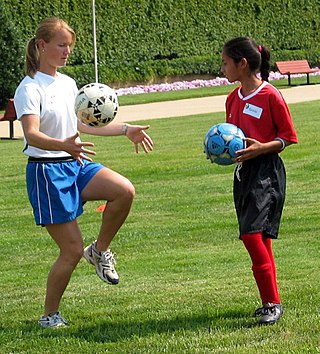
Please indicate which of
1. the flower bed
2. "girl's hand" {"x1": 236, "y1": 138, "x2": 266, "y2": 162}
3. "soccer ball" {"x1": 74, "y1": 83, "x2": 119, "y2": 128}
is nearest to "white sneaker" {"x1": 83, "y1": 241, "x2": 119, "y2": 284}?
"soccer ball" {"x1": 74, "y1": 83, "x2": 119, "y2": 128}

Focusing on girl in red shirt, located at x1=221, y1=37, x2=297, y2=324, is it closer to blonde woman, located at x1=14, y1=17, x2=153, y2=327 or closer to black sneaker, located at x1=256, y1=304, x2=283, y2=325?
black sneaker, located at x1=256, y1=304, x2=283, y2=325

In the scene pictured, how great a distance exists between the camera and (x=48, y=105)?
622 centimetres

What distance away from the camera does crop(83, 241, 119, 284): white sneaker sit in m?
6.52

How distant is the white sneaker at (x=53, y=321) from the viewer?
6.38m

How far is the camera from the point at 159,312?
663cm

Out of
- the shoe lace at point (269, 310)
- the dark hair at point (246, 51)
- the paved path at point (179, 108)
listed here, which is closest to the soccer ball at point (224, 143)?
the dark hair at point (246, 51)

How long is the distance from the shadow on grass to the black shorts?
1.80ft

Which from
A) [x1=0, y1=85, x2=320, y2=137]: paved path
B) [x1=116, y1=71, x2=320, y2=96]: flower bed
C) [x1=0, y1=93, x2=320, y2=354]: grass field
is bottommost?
[x1=116, y1=71, x2=320, y2=96]: flower bed

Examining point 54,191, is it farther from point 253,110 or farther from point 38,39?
point 253,110

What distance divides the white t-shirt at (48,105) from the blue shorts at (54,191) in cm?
8

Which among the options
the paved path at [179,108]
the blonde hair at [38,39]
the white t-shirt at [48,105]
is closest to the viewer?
the white t-shirt at [48,105]

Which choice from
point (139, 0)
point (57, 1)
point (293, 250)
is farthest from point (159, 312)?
point (139, 0)

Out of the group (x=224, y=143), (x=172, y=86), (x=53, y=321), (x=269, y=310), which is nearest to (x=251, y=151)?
(x=224, y=143)

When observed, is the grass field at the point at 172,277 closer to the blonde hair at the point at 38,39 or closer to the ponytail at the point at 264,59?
the ponytail at the point at 264,59
